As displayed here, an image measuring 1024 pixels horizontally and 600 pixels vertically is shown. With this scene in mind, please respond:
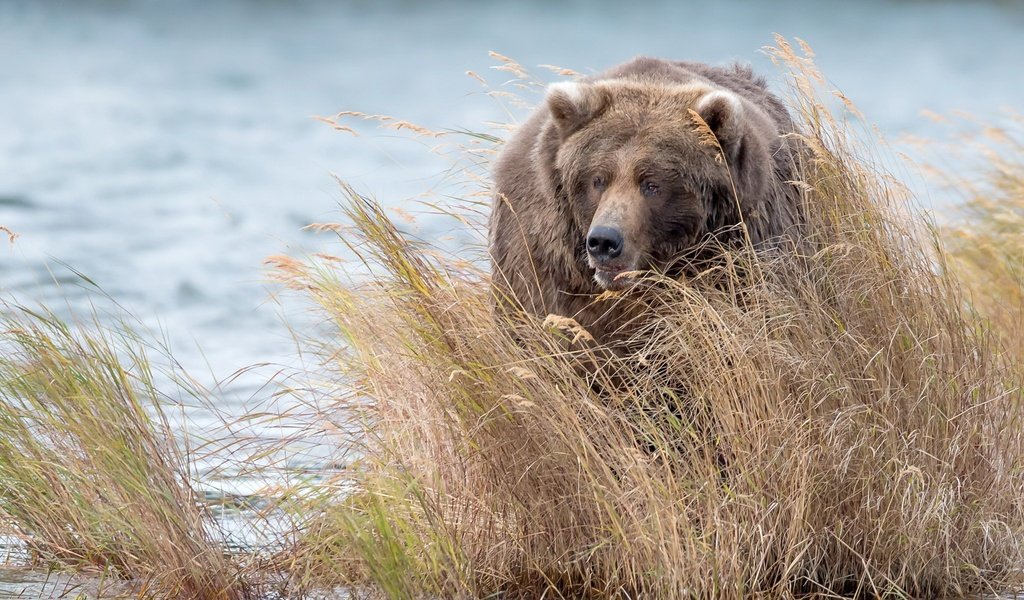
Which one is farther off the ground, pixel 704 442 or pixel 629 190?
pixel 629 190

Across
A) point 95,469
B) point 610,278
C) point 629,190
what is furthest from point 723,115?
point 95,469

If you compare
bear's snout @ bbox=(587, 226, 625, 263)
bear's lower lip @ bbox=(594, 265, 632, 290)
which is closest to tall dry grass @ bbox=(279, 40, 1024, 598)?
bear's lower lip @ bbox=(594, 265, 632, 290)

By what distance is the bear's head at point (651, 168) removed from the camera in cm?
496

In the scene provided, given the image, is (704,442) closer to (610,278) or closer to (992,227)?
(610,278)

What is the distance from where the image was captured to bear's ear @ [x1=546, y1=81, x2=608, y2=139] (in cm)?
514

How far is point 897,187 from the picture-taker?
523 centimetres

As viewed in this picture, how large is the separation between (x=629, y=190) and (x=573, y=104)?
435 millimetres

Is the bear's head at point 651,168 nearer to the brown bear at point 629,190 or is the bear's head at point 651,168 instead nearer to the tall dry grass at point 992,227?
the brown bear at point 629,190

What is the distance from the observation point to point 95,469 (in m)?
4.68

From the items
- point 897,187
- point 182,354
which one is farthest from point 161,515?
point 182,354

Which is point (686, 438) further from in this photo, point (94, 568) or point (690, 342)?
point (94, 568)

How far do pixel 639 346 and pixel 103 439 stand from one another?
1955 millimetres

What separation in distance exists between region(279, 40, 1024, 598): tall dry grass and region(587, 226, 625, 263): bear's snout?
0.21 metres

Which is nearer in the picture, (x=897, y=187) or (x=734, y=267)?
(x=734, y=267)
